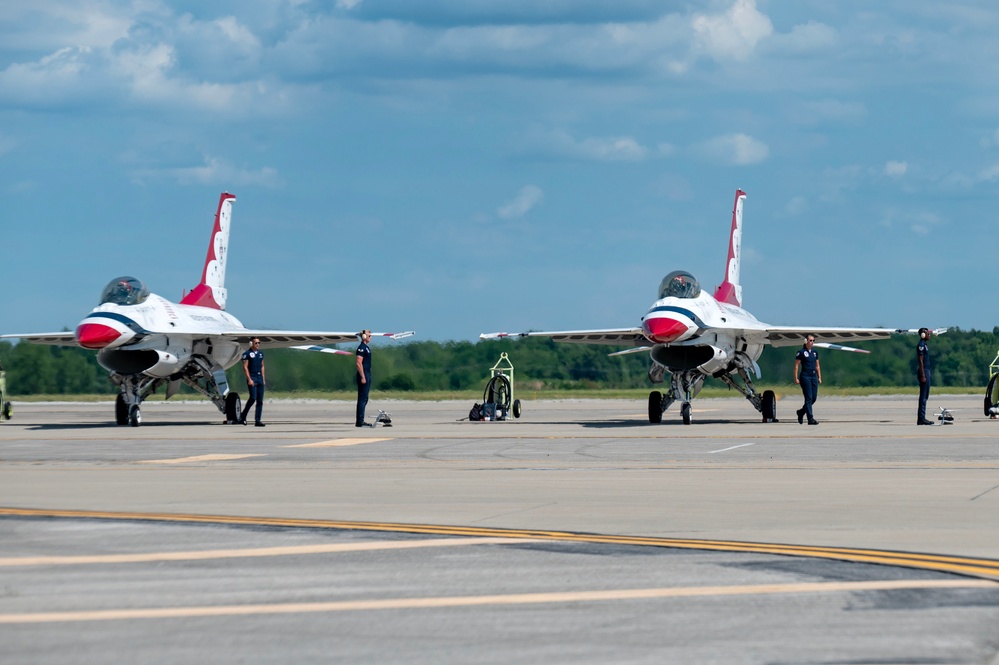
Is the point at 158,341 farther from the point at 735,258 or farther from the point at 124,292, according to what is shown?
the point at 735,258

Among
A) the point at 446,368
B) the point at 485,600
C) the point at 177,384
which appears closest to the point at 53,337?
the point at 177,384

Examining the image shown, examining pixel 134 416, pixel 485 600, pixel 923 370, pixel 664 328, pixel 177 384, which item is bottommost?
pixel 485 600

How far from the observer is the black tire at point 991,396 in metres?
30.1

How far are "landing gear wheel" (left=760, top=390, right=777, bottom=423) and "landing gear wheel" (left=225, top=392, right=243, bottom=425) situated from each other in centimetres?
1210

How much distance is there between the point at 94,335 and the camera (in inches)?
1076

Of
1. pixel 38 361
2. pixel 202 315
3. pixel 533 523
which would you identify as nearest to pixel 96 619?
pixel 533 523

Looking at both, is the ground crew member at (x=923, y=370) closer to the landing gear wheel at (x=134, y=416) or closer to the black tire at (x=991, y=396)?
the black tire at (x=991, y=396)

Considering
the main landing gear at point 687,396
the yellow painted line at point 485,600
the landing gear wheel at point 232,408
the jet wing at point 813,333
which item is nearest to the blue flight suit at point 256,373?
the landing gear wheel at point 232,408

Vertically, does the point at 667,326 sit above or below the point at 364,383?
above

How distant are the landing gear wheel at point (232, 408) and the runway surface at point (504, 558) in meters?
12.3

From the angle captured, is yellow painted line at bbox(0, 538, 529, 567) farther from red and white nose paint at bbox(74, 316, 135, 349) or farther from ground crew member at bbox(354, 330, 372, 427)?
red and white nose paint at bbox(74, 316, 135, 349)

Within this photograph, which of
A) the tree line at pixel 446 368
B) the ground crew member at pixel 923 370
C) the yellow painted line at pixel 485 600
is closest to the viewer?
the yellow painted line at pixel 485 600

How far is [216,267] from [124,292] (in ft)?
25.4

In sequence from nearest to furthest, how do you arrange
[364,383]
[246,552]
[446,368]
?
[246,552] → [364,383] → [446,368]
